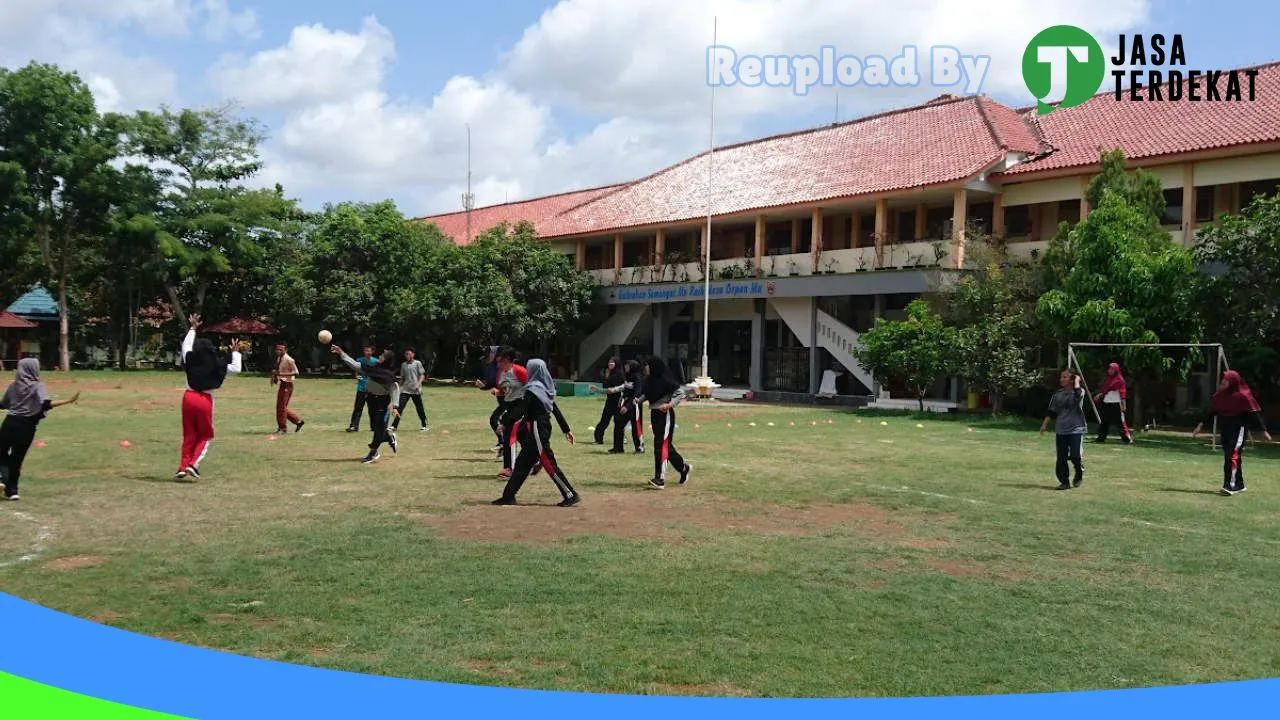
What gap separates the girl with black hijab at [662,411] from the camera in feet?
38.5

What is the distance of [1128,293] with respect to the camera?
2180cm

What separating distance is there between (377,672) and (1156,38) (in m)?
22.4

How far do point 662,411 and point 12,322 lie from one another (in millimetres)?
46167

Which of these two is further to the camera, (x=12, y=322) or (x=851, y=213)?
(x=12, y=322)

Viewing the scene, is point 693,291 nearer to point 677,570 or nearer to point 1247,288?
point 1247,288

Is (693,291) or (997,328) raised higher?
(693,291)

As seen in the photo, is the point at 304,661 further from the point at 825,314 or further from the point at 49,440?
the point at 825,314

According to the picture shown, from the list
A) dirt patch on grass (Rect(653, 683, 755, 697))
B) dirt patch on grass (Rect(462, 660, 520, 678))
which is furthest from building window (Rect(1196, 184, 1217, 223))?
dirt patch on grass (Rect(462, 660, 520, 678))

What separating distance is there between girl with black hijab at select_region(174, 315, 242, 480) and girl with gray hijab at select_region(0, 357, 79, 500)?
1428 mm

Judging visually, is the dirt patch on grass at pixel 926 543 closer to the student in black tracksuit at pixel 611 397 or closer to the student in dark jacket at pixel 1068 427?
the student in dark jacket at pixel 1068 427

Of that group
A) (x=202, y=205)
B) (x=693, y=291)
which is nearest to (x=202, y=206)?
(x=202, y=205)

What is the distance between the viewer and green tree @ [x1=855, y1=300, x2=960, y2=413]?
25.3 meters

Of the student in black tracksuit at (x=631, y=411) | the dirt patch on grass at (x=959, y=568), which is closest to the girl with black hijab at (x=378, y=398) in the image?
the student in black tracksuit at (x=631, y=411)

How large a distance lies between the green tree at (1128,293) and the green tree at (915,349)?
9.65 ft
